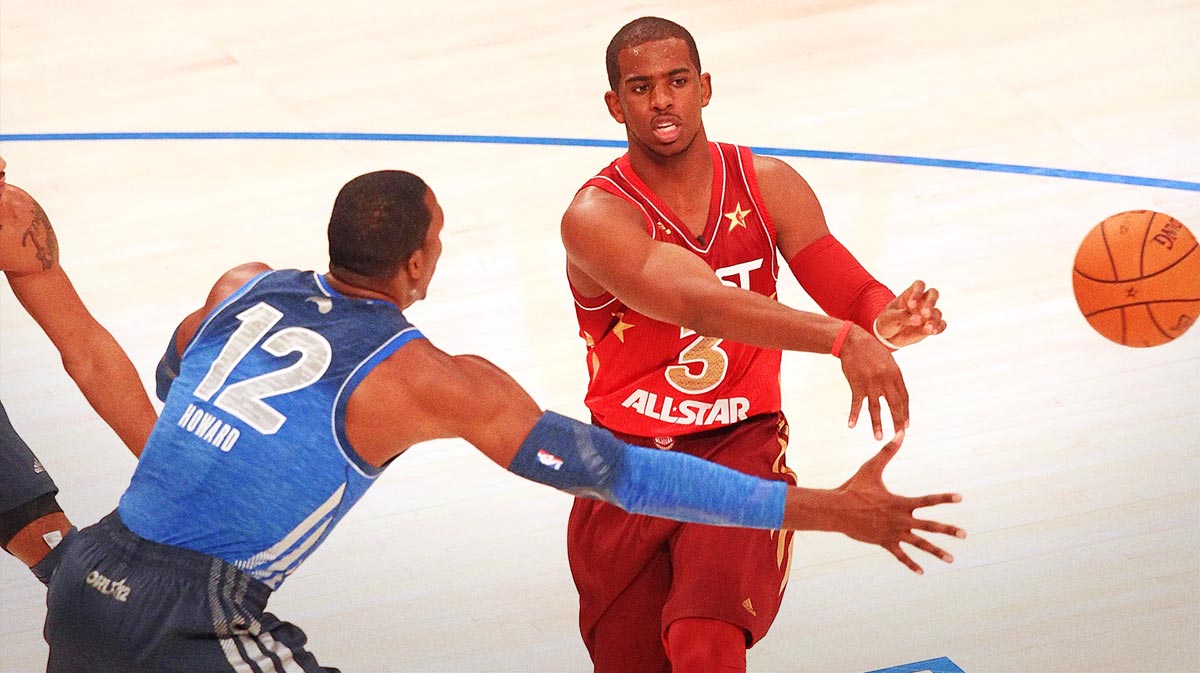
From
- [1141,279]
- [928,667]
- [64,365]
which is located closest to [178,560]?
[64,365]

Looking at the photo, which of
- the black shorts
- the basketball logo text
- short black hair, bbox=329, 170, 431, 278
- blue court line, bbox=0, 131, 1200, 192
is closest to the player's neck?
short black hair, bbox=329, 170, 431, 278

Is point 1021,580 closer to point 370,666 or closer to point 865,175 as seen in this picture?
point 370,666

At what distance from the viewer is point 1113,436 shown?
697 cm

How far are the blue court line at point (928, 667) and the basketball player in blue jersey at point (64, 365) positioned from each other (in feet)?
8.01

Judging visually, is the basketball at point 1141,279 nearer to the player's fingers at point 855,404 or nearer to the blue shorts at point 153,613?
the player's fingers at point 855,404

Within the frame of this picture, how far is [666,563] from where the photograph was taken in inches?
207

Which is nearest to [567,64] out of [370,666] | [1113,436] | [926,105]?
[926,105]

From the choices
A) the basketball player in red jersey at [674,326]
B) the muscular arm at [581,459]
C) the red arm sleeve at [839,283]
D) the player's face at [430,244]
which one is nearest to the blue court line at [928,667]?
the basketball player in red jersey at [674,326]

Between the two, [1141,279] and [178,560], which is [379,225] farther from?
[1141,279]

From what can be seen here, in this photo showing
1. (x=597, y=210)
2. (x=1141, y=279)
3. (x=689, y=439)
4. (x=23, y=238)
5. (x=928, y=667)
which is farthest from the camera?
(x=928, y=667)

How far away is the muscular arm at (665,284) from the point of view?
471cm

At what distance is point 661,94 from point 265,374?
64.7 inches

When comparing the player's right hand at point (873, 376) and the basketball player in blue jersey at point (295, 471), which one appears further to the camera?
the player's right hand at point (873, 376)

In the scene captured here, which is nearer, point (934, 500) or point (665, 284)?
point (934, 500)
